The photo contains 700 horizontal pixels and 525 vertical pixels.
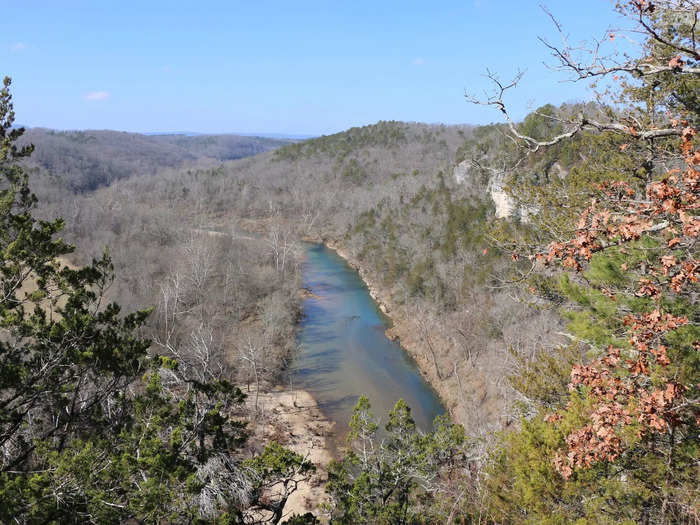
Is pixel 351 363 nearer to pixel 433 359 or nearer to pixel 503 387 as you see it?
pixel 433 359

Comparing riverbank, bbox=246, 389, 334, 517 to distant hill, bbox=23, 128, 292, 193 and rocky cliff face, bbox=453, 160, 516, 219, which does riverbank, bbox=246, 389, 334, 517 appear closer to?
rocky cliff face, bbox=453, 160, 516, 219

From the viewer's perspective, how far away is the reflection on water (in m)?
23.4

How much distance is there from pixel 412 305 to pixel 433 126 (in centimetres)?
→ 10080

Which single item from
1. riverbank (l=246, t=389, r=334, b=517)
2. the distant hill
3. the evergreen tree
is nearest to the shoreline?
riverbank (l=246, t=389, r=334, b=517)

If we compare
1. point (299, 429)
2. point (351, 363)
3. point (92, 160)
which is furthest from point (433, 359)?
point (92, 160)

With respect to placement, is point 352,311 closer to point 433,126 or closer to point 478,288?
point 478,288

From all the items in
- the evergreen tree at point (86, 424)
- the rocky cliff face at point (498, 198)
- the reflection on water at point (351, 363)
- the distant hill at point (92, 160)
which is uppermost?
the distant hill at point (92, 160)

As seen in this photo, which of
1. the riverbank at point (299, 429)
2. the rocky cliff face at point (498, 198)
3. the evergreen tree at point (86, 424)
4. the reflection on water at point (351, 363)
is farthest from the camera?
the rocky cliff face at point (498, 198)

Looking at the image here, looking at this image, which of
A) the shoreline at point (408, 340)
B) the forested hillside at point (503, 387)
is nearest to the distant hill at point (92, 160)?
the shoreline at point (408, 340)

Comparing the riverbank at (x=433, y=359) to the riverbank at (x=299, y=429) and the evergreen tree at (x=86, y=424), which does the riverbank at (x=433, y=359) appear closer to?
the riverbank at (x=299, y=429)

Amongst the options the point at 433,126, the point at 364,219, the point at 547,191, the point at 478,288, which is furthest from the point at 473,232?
the point at 433,126

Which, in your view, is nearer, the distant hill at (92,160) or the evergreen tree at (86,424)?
the evergreen tree at (86,424)

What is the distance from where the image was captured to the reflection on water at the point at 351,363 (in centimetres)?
2338

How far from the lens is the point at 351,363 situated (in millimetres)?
27922
